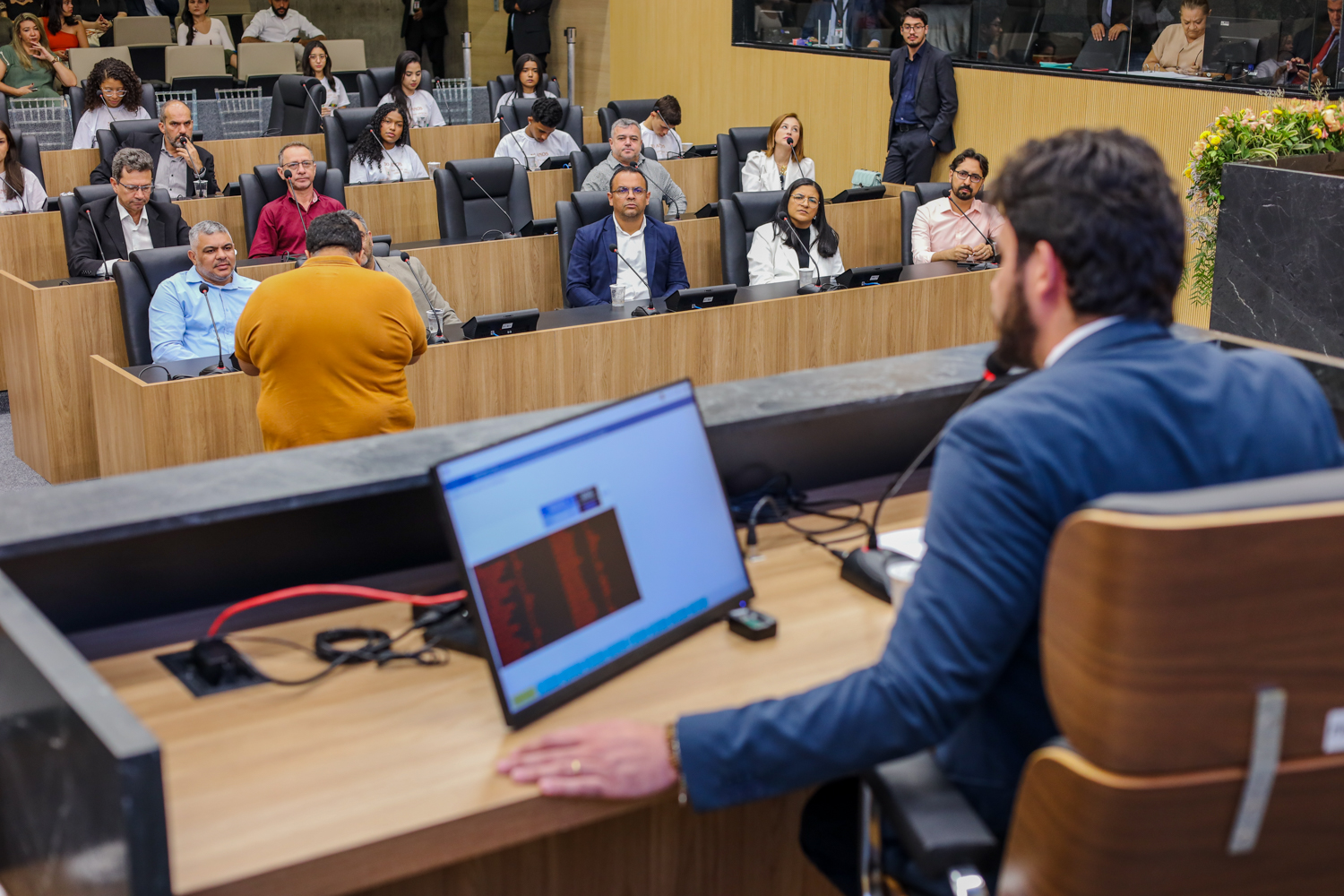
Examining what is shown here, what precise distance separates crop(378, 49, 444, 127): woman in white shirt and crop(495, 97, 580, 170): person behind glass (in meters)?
0.94

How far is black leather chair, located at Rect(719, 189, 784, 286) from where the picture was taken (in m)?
5.84

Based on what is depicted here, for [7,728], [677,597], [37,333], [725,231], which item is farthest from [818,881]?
[725,231]

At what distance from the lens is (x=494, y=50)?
13266mm

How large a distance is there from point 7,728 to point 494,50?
41.7 feet

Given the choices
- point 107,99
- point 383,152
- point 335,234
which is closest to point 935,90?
point 383,152

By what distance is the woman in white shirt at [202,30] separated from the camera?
10.9 meters

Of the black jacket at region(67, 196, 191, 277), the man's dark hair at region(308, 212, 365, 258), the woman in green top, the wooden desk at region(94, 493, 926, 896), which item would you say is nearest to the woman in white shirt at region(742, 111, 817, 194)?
the black jacket at region(67, 196, 191, 277)

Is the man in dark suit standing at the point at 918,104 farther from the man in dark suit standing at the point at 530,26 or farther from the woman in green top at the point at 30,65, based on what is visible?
the woman in green top at the point at 30,65

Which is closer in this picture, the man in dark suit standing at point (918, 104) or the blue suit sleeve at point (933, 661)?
the blue suit sleeve at point (933, 661)

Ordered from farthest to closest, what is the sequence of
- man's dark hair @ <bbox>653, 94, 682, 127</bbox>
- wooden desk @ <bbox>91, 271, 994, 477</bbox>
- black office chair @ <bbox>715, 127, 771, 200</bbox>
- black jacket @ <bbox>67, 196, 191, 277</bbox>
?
1. man's dark hair @ <bbox>653, 94, 682, 127</bbox>
2. black office chair @ <bbox>715, 127, 771, 200</bbox>
3. black jacket @ <bbox>67, 196, 191, 277</bbox>
4. wooden desk @ <bbox>91, 271, 994, 477</bbox>

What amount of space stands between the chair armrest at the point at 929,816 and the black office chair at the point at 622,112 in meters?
7.84

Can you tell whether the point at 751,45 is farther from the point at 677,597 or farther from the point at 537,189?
the point at 677,597

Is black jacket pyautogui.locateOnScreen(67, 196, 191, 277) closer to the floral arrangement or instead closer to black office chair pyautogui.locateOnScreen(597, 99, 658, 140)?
black office chair pyautogui.locateOnScreen(597, 99, 658, 140)

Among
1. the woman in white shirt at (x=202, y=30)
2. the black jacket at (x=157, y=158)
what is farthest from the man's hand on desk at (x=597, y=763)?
the woman in white shirt at (x=202, y=30)
